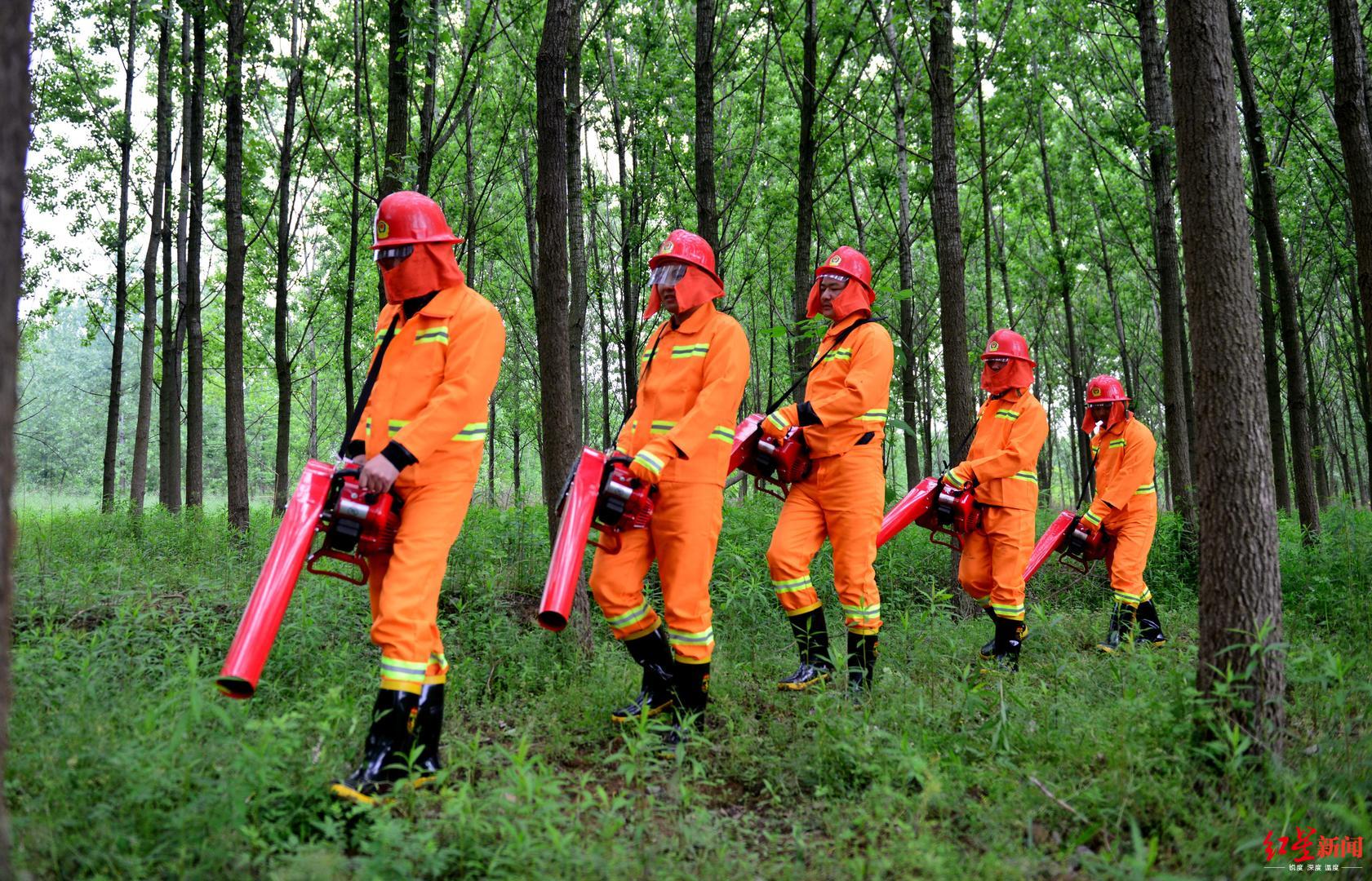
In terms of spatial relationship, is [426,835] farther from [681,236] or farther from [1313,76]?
[1313,76]

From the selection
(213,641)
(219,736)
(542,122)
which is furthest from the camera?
(542,122)

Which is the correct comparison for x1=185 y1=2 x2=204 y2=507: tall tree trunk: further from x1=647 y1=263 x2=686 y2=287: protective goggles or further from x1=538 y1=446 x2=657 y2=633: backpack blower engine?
x1=538 y1=446 x2=657 y2=633: backpack blower engine

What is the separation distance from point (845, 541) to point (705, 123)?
4.66 metres

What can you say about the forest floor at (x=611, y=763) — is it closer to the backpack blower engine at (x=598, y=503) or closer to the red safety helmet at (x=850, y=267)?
the backpack blower engine at (x=598, y=503)

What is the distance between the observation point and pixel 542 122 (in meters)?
5.57

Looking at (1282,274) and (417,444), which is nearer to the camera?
(417,444)

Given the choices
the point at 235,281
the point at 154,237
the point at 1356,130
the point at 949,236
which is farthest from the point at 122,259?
the point at 1356,130

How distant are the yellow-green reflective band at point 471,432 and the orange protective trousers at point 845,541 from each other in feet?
6.66

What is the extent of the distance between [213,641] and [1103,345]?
2555cm

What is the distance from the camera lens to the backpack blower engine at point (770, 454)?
5219 mm

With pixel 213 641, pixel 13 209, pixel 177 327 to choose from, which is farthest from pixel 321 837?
pixel 177 327

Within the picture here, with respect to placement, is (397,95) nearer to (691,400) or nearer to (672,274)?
(672,274)

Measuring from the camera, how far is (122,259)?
1263cm

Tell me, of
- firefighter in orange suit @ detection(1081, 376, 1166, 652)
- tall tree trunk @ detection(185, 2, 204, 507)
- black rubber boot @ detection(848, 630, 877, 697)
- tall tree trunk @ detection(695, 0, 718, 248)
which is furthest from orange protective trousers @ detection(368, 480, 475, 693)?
tall tree trunk @ detection(185, 2, 204, 507)
